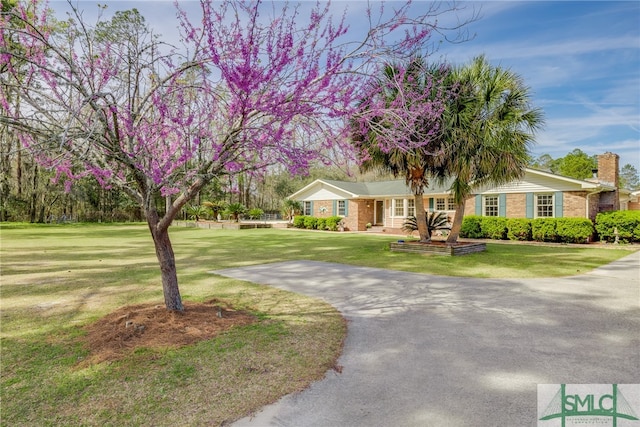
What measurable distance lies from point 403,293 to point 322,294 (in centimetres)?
153

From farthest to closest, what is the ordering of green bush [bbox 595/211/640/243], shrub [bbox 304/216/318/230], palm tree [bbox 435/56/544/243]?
shrub [bbox 304/216/318/230] → green bush [bbox 595/211/640/243] → palm tree [bbox 435/56/544/243]

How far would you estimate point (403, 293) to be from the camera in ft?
21.7

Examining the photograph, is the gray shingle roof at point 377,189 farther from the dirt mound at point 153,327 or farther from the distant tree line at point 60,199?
the dirt mound at point 153,327

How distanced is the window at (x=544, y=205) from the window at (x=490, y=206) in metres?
2.06

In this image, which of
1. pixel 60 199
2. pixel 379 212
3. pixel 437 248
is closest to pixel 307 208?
pixel 379 212

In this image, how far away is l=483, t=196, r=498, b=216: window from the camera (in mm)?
19875

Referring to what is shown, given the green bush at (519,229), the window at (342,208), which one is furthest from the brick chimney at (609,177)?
the window at (342,208)

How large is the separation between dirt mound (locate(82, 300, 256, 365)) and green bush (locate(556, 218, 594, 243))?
16.6 meters

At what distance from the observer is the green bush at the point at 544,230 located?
16625 millimetres

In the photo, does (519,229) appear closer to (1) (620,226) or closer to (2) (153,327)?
Result: (1) (620,226)

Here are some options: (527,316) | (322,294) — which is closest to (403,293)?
(322,294)

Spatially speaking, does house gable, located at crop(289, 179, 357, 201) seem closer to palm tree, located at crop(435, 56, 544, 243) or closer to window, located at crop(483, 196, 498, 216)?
window, located at crop(483, 196, 498, 216)

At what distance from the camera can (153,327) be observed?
14.6 ft

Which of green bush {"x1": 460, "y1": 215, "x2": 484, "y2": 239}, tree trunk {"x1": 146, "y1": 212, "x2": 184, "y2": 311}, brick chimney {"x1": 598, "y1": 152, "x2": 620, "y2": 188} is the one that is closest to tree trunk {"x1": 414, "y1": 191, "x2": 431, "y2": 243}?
green bush {"x1": 460, "y1": 215, "x2": 484, "y2": 239}
